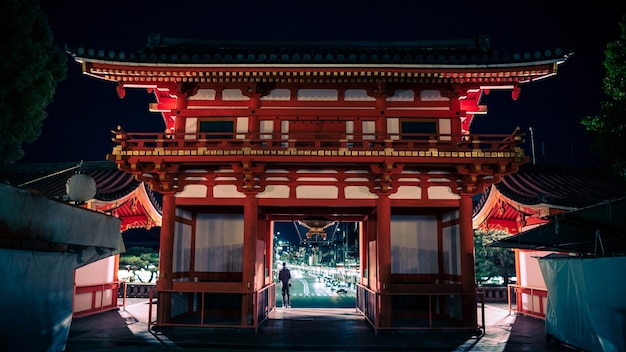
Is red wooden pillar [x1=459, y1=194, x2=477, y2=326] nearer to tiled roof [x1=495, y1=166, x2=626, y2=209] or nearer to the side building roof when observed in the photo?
the side building roof

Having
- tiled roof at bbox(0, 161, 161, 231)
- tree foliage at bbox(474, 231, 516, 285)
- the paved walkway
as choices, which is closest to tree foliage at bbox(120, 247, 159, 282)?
tiled roof at bbox(0, 161, 161, 231)

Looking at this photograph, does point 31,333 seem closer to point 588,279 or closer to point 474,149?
point 588,279

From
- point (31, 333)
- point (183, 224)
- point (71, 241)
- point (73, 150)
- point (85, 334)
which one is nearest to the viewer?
point (31, 333)

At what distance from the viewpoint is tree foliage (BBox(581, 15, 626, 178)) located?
1330 centimetres

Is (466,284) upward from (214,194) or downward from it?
downward

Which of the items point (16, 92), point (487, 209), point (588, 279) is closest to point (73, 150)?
point (16, 92)

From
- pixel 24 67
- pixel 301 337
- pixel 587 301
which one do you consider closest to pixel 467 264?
pixel 587 301

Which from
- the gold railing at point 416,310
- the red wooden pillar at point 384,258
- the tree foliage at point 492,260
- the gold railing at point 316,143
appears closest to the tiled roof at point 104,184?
the gold railing at point 316,143

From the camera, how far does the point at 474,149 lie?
39.5 ft

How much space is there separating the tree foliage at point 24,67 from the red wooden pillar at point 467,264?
17561 millimetres

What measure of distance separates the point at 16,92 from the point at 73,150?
5329cm

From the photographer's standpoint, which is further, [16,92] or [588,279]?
[16,92]

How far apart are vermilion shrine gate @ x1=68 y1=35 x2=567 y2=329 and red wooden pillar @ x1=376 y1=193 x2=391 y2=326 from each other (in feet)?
0.12

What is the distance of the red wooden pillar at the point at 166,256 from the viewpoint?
39.5 feet
